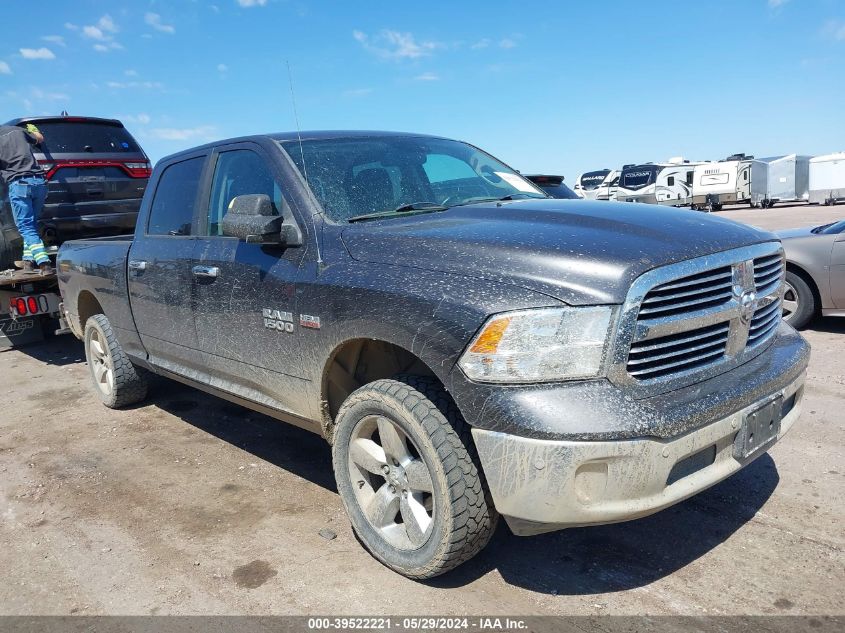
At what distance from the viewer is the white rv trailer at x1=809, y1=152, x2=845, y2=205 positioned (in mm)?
31672

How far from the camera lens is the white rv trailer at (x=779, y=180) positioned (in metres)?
32.5

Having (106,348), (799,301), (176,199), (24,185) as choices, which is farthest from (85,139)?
(799,301)

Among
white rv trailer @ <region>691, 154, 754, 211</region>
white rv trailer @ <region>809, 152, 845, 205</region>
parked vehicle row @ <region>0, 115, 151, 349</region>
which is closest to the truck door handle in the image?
parked vehicle row @ <region>0, 115, 151, 349</region>

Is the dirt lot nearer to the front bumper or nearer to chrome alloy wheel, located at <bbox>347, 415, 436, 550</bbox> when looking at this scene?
chrome alloy wheel, located at <bbox>347, 415, 436, 550</bbox>

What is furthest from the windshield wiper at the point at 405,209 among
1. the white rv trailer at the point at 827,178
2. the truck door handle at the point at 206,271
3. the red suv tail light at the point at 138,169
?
the white rv trailer at the point at 827,178

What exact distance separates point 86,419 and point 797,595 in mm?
4995

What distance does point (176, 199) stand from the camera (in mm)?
4430

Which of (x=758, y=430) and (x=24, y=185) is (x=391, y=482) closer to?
(x=758, y=430)

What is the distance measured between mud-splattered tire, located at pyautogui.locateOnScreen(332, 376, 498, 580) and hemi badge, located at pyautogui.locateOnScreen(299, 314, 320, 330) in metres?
0.38

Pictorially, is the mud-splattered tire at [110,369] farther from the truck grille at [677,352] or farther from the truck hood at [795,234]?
the truck hood at [795,234]

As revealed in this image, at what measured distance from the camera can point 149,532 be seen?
3.43 m

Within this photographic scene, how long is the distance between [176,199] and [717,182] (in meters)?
31.6

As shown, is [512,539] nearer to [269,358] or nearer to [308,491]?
[308,491]

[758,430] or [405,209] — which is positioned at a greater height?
[405,209]
